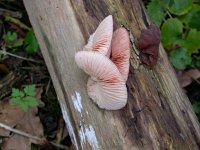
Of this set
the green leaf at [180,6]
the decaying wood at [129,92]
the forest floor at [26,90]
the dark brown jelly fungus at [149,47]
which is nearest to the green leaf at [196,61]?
the forest floor at [26,90]

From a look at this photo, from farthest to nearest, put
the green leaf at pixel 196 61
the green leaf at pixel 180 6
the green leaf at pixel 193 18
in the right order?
the green leaf at pixel 196 61, the green leaf at pixel 193 18, the green leaf at pixel 180 6

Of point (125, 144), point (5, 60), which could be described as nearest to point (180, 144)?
point (125, 144)

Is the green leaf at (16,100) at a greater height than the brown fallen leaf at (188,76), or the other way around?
the green leaf at (16,100)

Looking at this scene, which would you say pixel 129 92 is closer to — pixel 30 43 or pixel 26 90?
pixel 26 90

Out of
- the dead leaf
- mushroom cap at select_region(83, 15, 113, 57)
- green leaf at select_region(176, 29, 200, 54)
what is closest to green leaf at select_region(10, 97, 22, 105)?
the dead leaf

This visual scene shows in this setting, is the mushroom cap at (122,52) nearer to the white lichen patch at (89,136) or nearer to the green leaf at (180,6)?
the white lichen patch at (89,136)

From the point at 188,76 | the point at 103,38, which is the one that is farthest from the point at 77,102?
the point at 188,76
